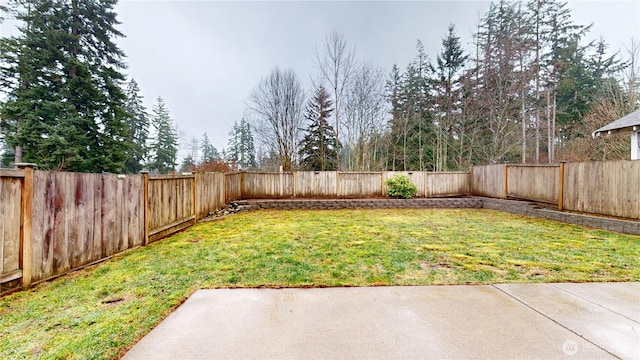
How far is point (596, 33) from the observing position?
17.5 metres

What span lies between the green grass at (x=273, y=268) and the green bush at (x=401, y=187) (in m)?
4.48

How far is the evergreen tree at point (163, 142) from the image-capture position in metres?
27.7

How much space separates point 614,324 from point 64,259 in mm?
5444

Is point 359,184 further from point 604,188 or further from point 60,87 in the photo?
point 60,87

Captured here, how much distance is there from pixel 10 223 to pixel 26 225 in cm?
14

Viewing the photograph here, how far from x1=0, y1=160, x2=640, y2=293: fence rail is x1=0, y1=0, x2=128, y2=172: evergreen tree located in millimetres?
9769

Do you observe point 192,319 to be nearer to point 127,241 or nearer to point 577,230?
point 127,241

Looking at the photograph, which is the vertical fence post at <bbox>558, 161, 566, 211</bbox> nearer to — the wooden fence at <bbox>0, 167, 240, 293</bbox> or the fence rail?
the fence rail

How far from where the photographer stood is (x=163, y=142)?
28.6 metres

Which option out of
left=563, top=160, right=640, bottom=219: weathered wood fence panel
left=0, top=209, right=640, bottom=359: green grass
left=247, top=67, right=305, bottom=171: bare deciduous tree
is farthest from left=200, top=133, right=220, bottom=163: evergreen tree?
left=563, top=160, right=640, bottom=219: weathered wood fence panel

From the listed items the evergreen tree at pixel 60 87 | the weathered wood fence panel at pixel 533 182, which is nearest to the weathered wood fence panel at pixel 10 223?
the weathered wood fence panel at pixel 533 182

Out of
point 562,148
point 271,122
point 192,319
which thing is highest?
point 271,122

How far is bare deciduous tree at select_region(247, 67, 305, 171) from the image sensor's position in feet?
53.5

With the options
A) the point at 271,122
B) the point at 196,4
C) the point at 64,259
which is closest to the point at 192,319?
the point at 64,259
